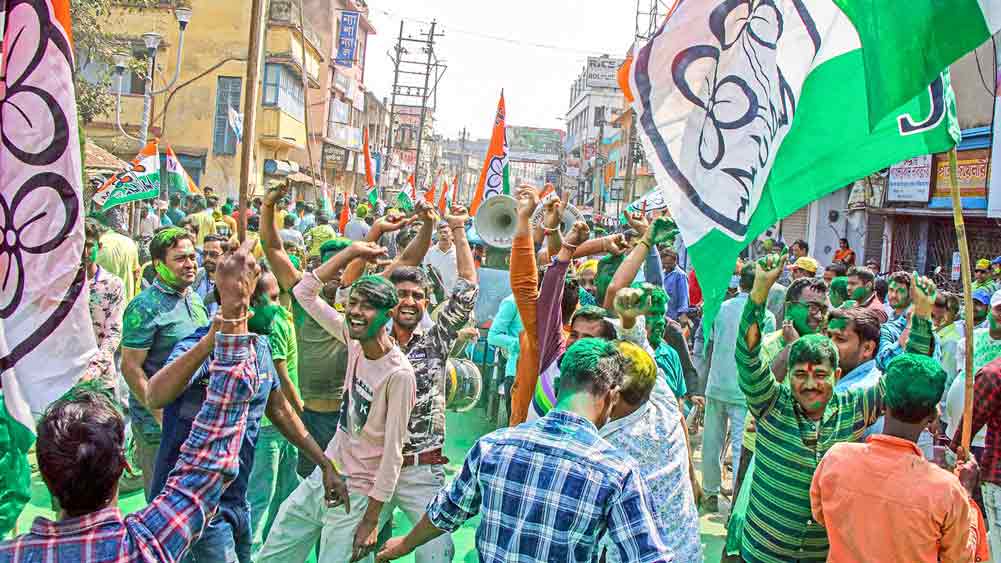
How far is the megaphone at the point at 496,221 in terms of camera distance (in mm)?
8383

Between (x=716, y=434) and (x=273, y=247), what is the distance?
369 centimetres

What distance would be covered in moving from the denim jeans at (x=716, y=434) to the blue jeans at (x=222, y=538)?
396 cm

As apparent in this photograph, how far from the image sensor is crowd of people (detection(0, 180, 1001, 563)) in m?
2.46

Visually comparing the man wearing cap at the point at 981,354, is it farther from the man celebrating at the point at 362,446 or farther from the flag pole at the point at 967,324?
the man celebrating at the point at 362,446

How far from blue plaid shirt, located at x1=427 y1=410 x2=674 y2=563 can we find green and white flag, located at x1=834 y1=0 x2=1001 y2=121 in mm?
1745

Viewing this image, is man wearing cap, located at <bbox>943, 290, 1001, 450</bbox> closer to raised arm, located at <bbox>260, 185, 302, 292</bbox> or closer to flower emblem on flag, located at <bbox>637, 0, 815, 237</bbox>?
flower emblem on flag, located at <bbox>637, 0, 815, 237</bbox>

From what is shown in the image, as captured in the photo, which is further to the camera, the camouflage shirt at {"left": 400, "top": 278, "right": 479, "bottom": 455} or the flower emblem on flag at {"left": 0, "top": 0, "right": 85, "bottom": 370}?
the camouflage shirt at {"left": 400, "top": 278, "right": 479, "bottom": 455}

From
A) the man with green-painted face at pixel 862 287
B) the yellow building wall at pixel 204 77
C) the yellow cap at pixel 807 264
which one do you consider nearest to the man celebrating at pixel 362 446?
the man with green-painted face at pixel 862 287

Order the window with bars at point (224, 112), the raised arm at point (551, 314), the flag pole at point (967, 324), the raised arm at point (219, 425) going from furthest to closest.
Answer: the window with bars at point (224, 112), the raised arm at point (551, 314), the flag pole at point (967, 324), the raised arm at point (219, 425)

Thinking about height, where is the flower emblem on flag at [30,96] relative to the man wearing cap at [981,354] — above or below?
above

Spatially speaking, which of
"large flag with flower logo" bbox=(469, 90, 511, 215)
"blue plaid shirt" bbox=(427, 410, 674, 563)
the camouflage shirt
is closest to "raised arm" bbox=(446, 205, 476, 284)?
the camouflage shirt

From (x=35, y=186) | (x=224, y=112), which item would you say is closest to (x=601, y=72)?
(x=224, y=112)

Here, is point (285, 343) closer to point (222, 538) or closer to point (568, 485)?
point (222, 538)

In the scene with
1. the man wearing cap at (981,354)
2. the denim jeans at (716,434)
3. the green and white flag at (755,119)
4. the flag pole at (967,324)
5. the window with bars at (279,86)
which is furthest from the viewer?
the window with bars at (279,86)
